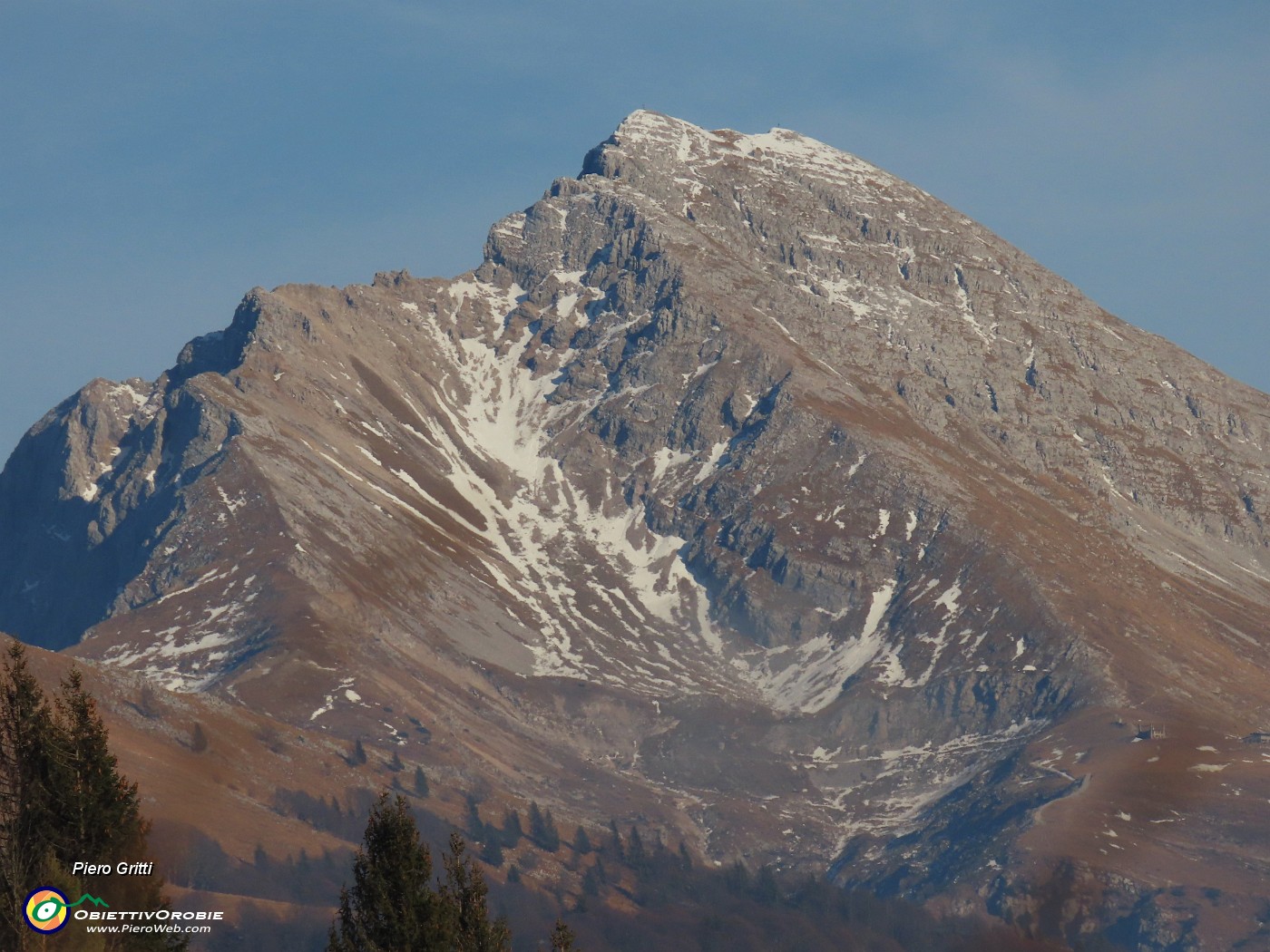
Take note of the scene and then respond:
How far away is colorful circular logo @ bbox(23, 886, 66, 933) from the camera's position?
6700 cm

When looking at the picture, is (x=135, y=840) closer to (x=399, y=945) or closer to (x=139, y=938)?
(x=139, y=938)

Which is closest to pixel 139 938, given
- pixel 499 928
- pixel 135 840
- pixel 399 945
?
pixel 135 840

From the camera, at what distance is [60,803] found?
241ft

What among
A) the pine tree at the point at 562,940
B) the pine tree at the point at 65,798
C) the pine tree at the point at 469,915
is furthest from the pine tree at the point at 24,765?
the pine tree at the point at 562,940

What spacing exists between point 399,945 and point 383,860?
387cm

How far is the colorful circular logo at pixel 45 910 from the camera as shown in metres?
67.0

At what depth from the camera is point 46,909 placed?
6750cm

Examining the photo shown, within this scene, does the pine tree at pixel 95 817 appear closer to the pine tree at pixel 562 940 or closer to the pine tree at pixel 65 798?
the pine tree at pixel 65 798

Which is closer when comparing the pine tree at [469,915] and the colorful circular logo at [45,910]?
the colorful circular logo at [45,910]

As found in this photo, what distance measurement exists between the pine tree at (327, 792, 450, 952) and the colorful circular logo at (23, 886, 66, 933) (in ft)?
41.2

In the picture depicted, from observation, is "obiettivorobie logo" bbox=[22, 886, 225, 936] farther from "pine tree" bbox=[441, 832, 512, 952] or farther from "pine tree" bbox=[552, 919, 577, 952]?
"pine tree" bbox=[552, 919, 577, 952]

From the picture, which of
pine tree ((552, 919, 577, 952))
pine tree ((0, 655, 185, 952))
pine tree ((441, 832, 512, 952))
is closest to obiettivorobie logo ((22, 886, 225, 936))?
pine tree ((0, 655, 185, 952))

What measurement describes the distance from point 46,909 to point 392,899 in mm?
16543

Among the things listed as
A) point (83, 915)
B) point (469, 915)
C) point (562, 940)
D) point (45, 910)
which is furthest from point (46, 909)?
point (469, 915)
